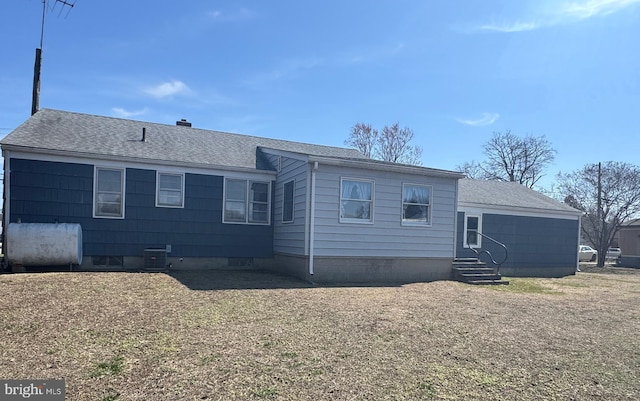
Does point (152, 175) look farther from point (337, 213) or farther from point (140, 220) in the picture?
point (337, 213)

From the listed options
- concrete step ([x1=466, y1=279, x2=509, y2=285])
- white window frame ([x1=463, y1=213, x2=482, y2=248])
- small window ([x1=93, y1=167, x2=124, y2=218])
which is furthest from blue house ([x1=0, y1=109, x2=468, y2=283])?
white window frame ([x1=463, y1=213, x2=482, y2=248])

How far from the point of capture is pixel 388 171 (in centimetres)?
1245

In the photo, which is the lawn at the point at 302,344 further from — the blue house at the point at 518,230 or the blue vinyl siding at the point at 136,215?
the blue house at the point at 518,230

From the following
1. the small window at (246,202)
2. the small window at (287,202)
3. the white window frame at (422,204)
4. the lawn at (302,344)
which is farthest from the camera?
the small window at (246,202)

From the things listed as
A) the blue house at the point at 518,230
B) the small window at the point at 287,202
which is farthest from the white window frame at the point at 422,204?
Answer: the blue house at the point at 518,230

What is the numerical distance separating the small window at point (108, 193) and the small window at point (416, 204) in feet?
25.8

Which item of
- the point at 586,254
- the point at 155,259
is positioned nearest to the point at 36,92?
the point at 155,259

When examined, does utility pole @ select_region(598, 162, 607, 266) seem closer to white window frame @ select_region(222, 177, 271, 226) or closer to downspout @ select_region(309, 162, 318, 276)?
white window frame @ select_region(222, 177, 271, 226)

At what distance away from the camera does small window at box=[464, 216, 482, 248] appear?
16.8m

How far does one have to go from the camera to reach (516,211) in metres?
17.8

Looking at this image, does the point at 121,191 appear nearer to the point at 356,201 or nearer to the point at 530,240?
the point at 356,201

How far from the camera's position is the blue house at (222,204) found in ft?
38.0

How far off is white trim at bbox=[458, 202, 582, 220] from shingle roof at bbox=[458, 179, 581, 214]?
0.08m

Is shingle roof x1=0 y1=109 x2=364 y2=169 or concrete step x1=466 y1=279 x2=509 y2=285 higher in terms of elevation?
shingle roof x1=0 y1=109 x2=364 y2=169
